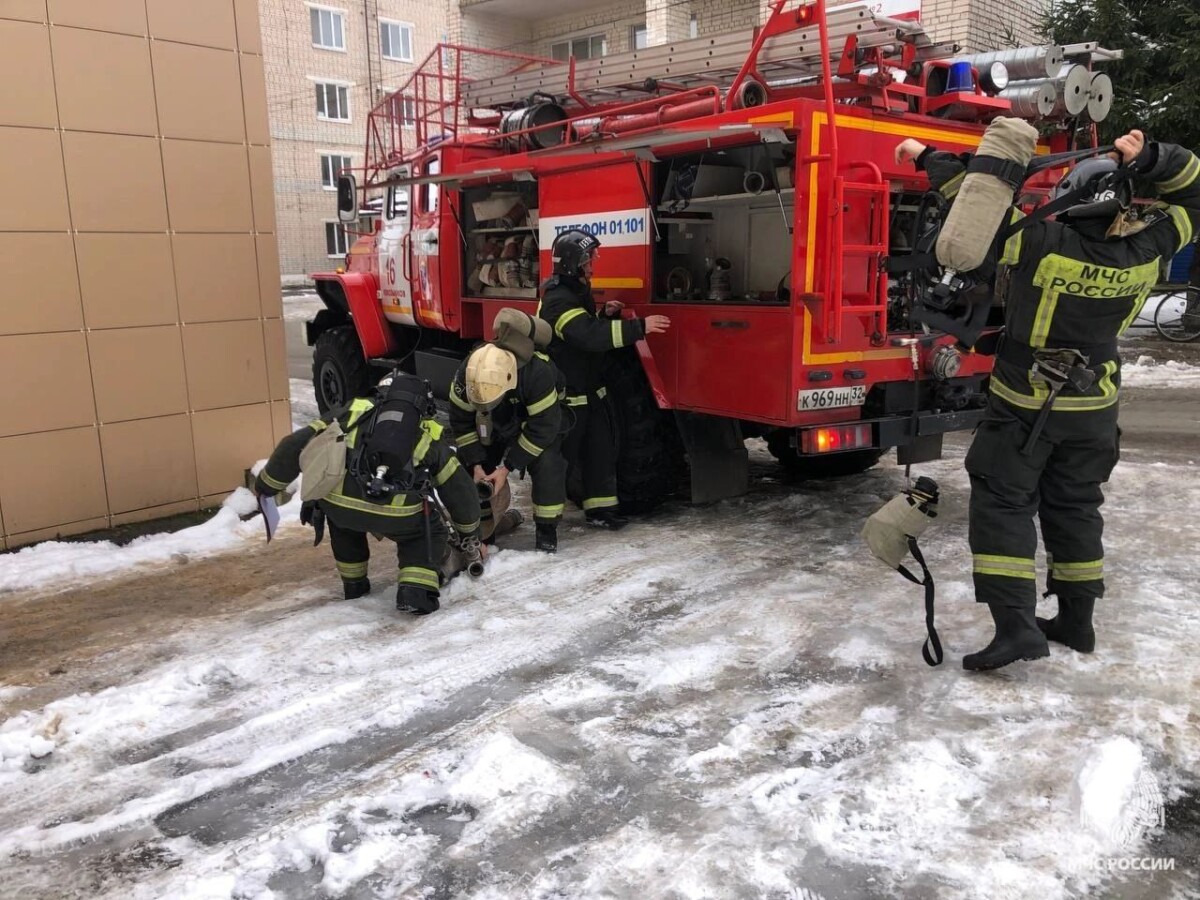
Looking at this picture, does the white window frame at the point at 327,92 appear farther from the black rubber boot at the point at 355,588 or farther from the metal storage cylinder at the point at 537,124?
the black rubber boot at the point at 355,588

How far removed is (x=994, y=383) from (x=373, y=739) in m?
2.68

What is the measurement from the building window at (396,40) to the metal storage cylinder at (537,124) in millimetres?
29312

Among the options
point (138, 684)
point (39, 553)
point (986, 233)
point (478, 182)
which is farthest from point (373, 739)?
point (478, 182)

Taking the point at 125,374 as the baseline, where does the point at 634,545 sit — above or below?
below

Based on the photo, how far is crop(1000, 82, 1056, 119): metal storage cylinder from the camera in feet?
17.1

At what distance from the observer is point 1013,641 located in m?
3.51

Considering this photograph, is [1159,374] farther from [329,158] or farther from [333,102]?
[333,102]

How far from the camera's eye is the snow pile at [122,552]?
4.98 meters

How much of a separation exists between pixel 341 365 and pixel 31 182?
154 inches

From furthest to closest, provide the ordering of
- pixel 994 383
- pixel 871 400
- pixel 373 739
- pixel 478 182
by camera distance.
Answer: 1. pixel 478 182
2. pixel 871 400
3. pixel 994 383
4. pixel 373 739

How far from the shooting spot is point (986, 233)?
324cm

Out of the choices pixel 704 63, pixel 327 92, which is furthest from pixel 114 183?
pixel 327 92

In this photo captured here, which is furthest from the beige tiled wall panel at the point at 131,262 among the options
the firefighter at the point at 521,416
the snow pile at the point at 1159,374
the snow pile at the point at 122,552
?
the snow pile at the point at 1159,374

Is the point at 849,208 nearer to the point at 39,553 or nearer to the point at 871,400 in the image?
the point at 871,400
